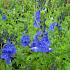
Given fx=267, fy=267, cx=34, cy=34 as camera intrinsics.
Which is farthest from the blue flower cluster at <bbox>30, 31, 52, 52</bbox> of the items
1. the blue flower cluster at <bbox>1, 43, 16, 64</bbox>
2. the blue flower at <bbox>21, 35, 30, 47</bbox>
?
the blue flower cluster at <bbox>1, 43, 16, 64</bbox>

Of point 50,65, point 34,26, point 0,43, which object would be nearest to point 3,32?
point 0,43

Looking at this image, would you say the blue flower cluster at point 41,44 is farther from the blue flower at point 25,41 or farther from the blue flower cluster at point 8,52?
the blue flower cluster at point 8,52

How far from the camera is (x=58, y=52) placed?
101 inches

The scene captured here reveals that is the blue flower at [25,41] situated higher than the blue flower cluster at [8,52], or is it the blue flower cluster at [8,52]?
the blue flower at [25,41]

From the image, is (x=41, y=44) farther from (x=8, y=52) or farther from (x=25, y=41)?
(x=8, y=52)

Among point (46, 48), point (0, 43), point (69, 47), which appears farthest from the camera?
point (0, 43)

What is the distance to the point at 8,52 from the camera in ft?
8.21

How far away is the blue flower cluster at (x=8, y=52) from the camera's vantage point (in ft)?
8.13

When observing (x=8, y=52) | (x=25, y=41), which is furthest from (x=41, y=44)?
(x=8, y=52)

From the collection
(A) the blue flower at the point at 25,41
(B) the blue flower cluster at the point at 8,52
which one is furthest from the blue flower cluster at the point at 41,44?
(B) the blue flower cluster at the point at 8,52

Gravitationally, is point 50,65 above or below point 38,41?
below

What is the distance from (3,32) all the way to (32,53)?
1.21 ft

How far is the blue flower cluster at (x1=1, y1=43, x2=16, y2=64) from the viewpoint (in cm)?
248

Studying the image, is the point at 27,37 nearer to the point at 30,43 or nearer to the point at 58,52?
the point at 30,43
